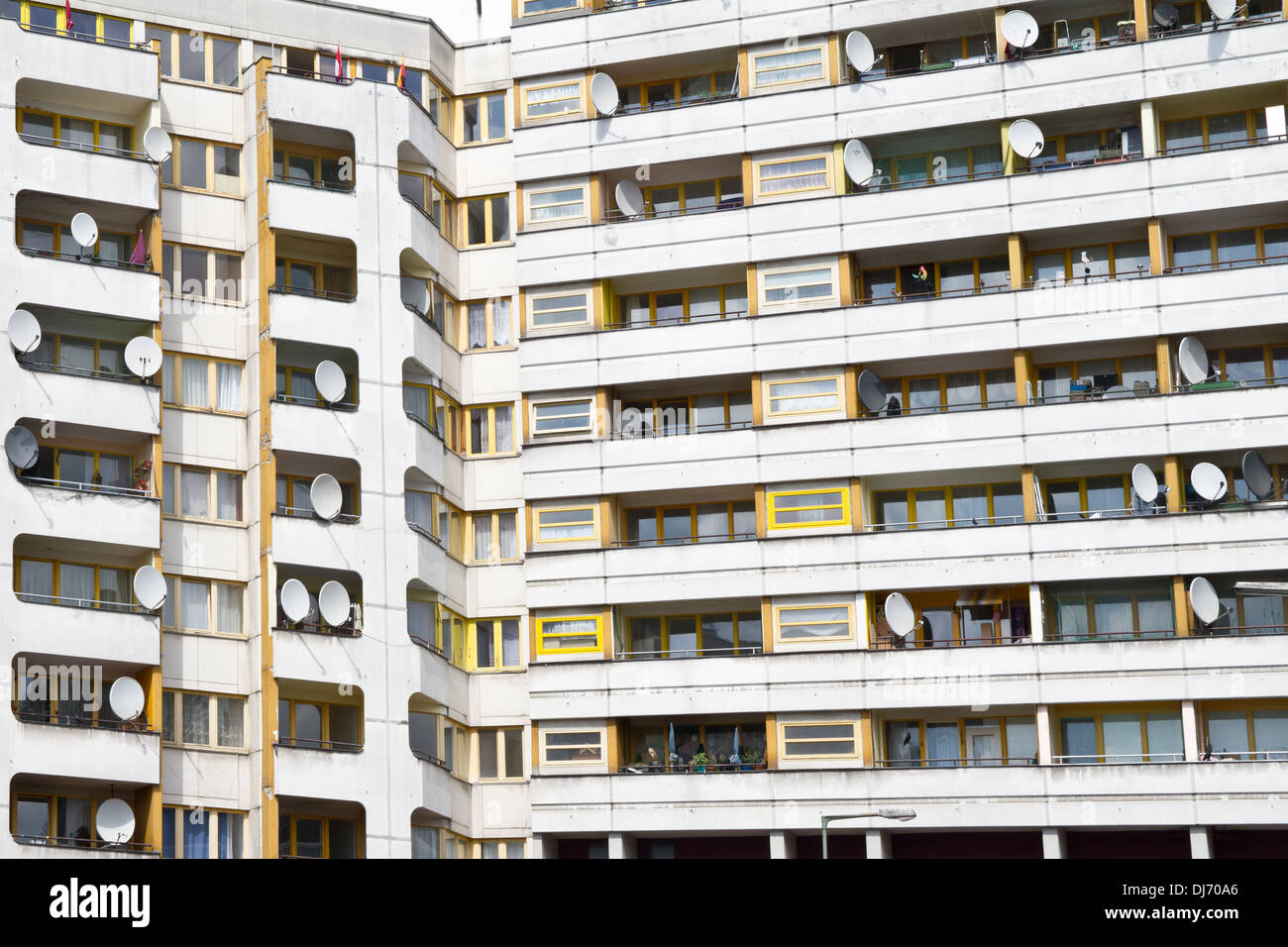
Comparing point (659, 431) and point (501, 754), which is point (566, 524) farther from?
point (501, 754)

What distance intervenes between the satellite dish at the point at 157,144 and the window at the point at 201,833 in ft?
67.3

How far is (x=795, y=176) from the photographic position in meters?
67.9

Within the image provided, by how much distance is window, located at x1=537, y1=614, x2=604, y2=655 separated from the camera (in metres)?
66.6

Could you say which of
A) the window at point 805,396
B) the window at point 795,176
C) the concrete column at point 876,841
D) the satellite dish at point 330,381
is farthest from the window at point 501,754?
the window at point 795,176

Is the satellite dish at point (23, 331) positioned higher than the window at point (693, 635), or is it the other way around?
the satellite dish at point (23, 331)

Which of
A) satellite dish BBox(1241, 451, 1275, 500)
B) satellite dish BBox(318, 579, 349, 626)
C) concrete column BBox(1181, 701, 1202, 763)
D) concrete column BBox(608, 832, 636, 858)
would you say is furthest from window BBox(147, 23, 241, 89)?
concrete column BBox(1181, 701, 1202, 763)

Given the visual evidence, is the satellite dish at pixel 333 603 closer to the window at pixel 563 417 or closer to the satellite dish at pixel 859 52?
the window at pixel 563 417

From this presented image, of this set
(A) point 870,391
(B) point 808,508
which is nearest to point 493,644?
(B) point 808,508

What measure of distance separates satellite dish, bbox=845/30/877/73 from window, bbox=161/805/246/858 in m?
32.3

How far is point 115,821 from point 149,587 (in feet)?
23.1

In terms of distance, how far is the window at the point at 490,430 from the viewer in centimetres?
6981

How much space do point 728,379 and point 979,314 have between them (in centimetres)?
908

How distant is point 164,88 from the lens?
210 feet

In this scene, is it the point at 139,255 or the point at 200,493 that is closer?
the point at 139,255
